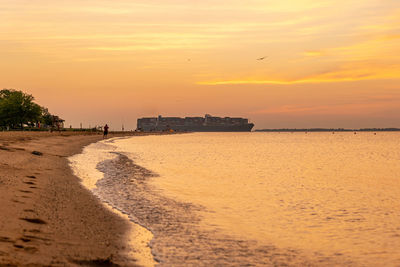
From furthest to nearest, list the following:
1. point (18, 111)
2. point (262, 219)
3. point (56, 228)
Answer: point (18, 111)
point (262, 219)
point (56, 228)

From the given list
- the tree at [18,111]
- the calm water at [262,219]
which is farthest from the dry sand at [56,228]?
the tree at [18,111]

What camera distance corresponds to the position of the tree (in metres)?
114

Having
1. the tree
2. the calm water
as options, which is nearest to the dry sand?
the calm water

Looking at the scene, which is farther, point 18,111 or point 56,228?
point 18,111

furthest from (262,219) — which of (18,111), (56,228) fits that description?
(18,111)

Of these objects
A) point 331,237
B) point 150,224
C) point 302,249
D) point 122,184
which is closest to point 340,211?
point 331,237

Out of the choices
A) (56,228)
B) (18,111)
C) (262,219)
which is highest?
(18,111)

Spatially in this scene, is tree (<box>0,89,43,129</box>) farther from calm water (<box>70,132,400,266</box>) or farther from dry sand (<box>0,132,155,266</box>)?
dry sand (<box>0,132,155,266</box>)

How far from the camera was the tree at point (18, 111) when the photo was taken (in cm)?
11394

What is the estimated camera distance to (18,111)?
376 feet

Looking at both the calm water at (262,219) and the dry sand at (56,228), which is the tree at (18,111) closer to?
the calm water at (262,219)

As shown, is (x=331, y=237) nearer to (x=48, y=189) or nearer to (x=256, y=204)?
(x=256, y=204)

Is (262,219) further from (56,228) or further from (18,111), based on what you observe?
(18,111)

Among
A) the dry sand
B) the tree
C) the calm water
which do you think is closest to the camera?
the dry sand
